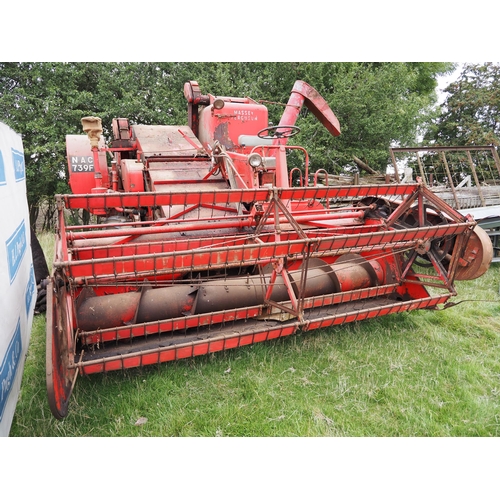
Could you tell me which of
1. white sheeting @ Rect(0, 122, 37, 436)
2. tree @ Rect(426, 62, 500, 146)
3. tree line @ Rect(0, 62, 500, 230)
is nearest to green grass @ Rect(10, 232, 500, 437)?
white sheeting @ Rect(0, 122, 37, 436)

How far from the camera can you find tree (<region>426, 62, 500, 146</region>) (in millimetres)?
14070

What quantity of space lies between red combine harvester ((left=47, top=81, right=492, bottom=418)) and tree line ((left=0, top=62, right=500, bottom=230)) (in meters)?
6.32

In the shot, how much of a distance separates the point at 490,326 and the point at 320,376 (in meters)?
2.06

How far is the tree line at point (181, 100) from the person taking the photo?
910 centimetres

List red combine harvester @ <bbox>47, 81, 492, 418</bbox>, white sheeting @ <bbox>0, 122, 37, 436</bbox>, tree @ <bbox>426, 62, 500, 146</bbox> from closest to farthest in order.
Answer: white sheeting @ <bbox>0, 122, 37, 436</bbox>
red combine harvester @ <bbox>47, 81, 492, 418</bbox>
tree @ <bbox>426, 62, 500, 146</bbox>

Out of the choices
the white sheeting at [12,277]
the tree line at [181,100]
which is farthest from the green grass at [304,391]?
the tree line at [181,100]

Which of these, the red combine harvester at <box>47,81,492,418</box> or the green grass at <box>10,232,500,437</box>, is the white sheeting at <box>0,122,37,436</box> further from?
the red combine harvester at <box>47,81,492,418</box>

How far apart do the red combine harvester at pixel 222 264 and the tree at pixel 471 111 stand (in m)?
12.8

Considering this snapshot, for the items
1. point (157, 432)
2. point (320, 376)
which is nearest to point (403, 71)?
point (320, 376)

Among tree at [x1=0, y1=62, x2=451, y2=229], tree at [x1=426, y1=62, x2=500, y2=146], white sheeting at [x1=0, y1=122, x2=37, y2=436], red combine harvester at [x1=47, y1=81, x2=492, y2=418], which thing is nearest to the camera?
white sheeting at [x1=0, y1=122, x2=37, y2=436]

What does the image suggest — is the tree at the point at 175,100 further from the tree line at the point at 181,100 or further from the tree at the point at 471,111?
the tree at the point at 471,111

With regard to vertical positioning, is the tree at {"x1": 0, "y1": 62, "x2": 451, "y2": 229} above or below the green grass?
above

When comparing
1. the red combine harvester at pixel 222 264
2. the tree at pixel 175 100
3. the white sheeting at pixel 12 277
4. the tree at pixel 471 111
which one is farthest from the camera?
the tree at pixel 471 111
